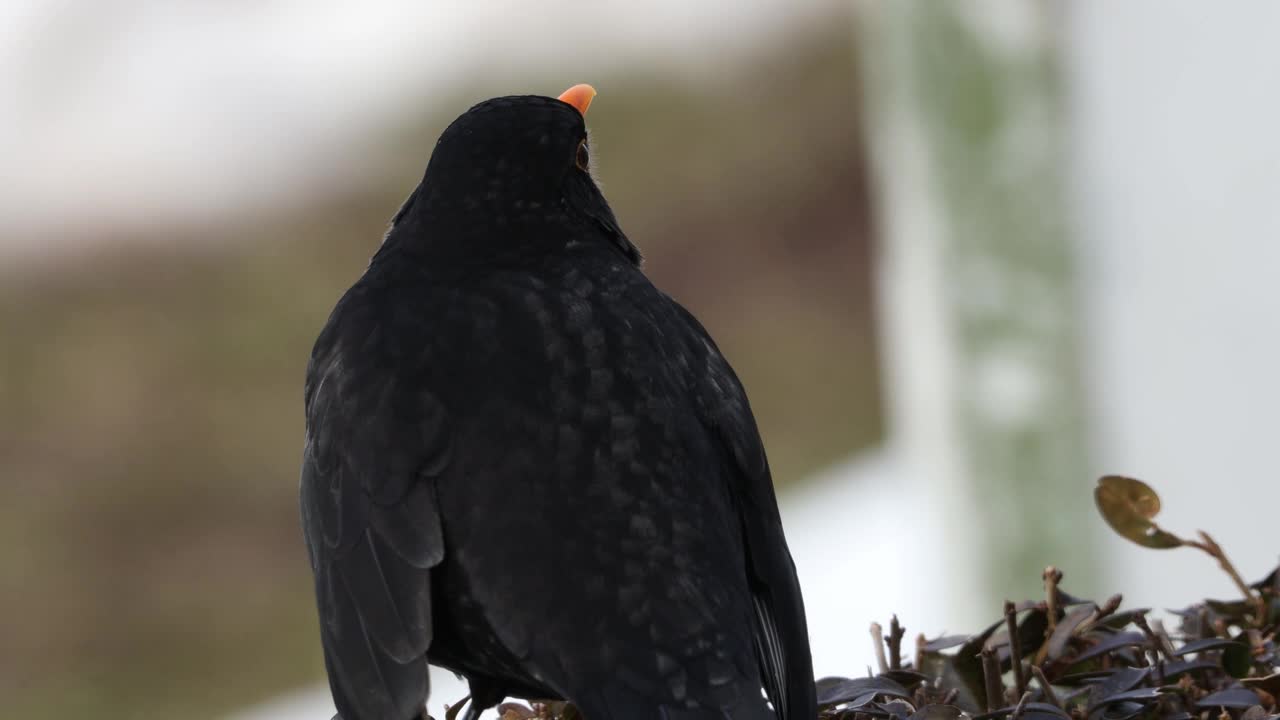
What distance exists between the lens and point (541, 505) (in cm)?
183

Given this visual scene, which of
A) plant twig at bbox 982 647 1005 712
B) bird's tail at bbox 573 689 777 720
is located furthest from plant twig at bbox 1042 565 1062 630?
bird's tail at bbox 573 689 777 720

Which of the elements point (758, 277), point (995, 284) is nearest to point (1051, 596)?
point (995, 284)

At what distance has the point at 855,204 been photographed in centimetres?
1530

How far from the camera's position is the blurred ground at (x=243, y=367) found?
10.4 meters

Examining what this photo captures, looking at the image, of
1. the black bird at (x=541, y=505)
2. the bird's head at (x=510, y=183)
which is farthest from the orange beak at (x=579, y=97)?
the black bird at (x=541, y=505)

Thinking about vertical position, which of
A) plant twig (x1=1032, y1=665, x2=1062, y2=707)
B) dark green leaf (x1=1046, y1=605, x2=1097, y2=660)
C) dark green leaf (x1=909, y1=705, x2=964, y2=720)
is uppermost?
dark green leaf (x1=1046, y1=605, x2=1097, y2=660)

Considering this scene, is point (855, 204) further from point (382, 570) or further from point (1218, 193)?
Result: point (382, 570)

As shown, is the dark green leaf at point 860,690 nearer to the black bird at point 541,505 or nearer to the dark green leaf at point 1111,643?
the black bird at point 541,505

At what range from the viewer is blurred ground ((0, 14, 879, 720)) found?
409 inches

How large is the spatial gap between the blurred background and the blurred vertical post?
0.03 ft

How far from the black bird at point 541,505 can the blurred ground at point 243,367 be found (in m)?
8.18

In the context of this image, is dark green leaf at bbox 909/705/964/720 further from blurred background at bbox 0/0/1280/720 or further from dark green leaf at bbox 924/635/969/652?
blurred background at bbox 0/0/1280/720

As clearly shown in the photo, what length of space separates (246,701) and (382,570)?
8.45m

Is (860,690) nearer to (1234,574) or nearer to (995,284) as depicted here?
(1234,574)
